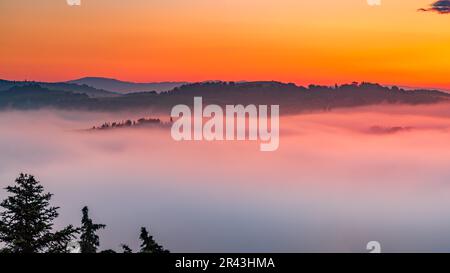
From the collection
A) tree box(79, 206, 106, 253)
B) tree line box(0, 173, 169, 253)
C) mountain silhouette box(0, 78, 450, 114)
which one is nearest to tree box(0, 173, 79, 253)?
tree line box(0, 173, 169, 253)

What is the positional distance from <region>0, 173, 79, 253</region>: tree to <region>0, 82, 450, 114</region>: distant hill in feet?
83.0

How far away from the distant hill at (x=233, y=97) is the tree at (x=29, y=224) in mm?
25284

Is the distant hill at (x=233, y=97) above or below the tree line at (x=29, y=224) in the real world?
above

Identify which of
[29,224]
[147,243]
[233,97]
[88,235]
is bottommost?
[147,243]

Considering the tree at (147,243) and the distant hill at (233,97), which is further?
the distant hill at (233,97)

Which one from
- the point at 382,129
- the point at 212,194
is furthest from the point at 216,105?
the point at 382,129

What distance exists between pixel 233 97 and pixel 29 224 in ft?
92.8

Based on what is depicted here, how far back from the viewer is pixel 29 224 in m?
8.04

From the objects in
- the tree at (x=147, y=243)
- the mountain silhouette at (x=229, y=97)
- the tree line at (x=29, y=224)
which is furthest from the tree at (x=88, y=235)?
the mountain silhouette at (x=229, y=97)

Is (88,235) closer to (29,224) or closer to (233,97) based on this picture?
(29,224)

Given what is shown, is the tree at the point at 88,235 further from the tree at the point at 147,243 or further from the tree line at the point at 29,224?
the tree line at the point at 29,224

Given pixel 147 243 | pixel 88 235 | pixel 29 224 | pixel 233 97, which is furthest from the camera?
pixel 233 97

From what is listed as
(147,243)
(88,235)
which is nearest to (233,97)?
(88,235)

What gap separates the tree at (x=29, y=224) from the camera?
25.6 ft
